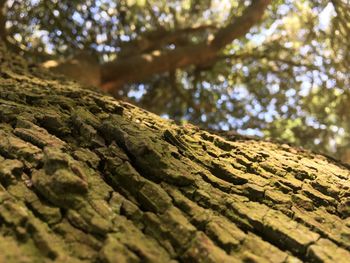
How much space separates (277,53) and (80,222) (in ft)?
27.6

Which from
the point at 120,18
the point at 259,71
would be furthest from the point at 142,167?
the point at 259,71

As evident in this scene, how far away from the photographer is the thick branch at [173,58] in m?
7.75

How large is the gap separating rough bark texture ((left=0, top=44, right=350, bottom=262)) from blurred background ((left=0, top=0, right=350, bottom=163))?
153 inches

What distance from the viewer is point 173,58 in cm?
839

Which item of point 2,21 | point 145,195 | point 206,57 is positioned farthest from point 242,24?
point 145,195

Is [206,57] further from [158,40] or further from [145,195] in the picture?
[145,195]

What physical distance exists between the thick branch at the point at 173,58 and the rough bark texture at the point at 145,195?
437 centimetres

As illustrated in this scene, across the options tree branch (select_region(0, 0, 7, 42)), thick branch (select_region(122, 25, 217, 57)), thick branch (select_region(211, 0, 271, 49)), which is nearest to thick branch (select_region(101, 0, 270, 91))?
thick branch (select_region(211, 0, 271, 49))

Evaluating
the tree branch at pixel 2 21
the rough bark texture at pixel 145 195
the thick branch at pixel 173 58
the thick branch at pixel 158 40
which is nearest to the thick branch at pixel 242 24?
the thick branch at pixel 173 58

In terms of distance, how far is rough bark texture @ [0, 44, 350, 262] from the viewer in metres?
1.89

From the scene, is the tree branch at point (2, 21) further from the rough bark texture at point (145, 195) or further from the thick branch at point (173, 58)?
the rough bark texture at point (145, 195)

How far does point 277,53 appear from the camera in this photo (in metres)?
9.70

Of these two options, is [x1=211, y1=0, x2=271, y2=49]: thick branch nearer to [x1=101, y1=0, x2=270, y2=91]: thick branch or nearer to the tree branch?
[x1=101, y1=0, x2=270, y2=91]: thick branch

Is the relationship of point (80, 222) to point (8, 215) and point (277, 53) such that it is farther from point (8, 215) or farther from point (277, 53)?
point (277, 53)
